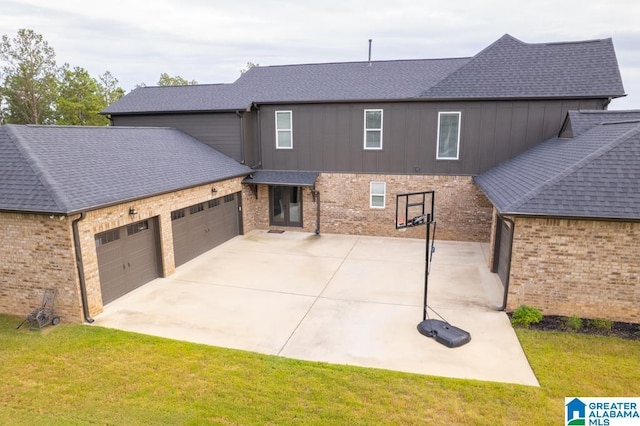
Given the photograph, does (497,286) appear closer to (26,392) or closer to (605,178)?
(605,178)

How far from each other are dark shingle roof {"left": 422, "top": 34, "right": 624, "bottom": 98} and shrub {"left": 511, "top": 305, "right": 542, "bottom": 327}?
28.3 feet

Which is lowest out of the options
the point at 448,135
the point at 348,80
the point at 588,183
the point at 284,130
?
the point at 588,183

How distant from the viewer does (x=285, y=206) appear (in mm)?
17500

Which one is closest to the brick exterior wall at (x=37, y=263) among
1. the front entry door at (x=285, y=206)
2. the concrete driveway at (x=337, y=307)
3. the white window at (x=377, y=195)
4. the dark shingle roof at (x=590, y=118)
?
the concrete driveway at (x=337, y=307)

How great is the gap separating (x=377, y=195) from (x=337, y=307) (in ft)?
24.9

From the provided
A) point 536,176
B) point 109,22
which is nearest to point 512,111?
point 536,176

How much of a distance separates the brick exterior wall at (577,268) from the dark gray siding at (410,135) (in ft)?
22.5

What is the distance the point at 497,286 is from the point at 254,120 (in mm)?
11679

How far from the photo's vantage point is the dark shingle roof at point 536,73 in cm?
1373

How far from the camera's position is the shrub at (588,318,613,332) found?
819cm

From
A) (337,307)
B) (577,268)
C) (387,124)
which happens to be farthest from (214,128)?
(577,268)

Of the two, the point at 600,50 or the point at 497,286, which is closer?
the point at 497,286

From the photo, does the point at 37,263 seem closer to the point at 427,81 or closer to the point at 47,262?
the point at 47,262

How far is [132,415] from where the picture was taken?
5645 mm
